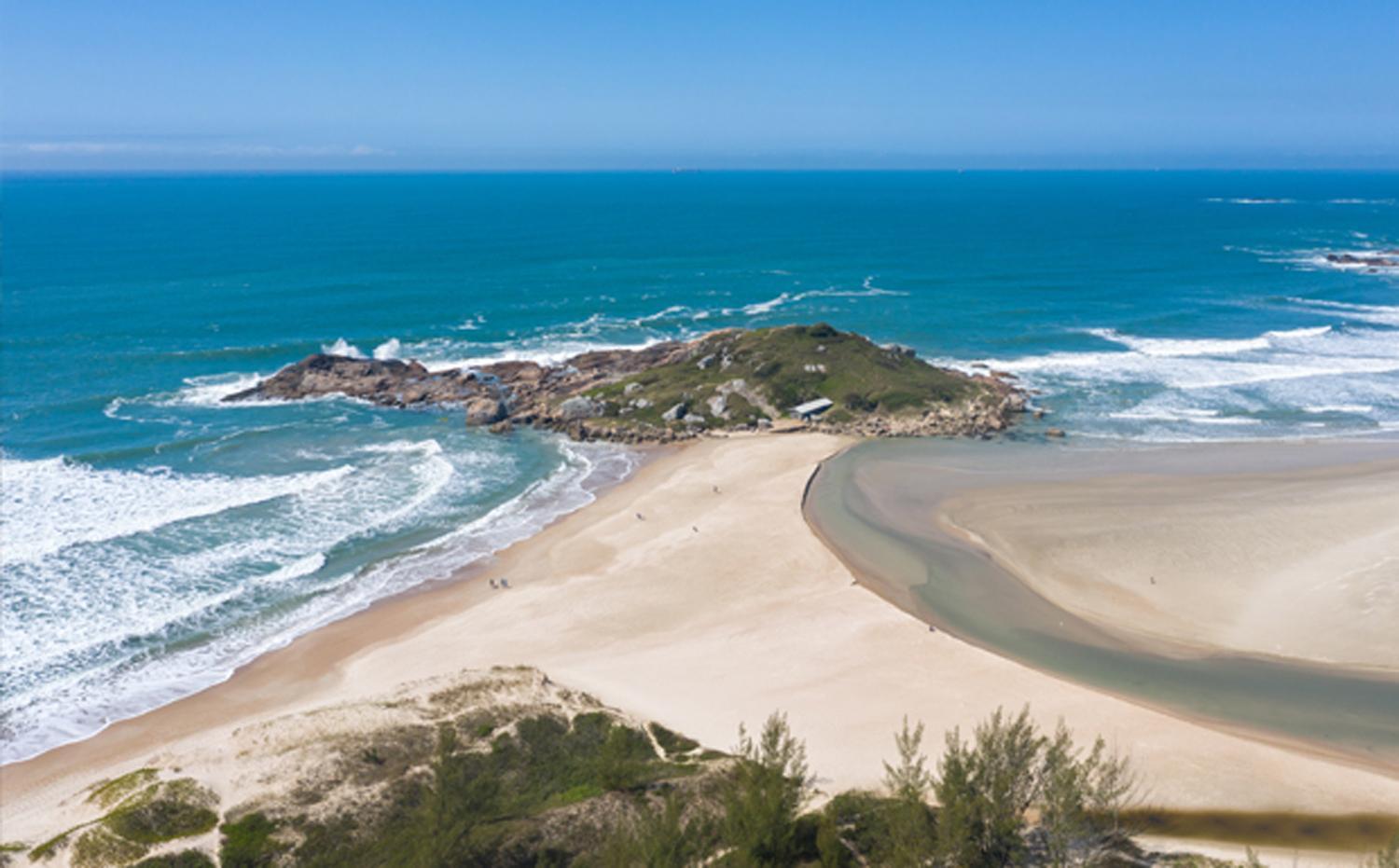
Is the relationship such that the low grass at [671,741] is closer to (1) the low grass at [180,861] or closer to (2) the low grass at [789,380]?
(1) the low grass at [180,861]

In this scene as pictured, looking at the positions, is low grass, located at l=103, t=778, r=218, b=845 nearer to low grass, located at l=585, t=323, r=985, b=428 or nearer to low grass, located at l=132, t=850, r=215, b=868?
A: low grass, located at l=132, t=850, r=215, b=868

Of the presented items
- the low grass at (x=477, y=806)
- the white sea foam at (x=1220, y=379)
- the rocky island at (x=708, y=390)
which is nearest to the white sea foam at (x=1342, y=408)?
the white sea foam at (x=1220, y=379)

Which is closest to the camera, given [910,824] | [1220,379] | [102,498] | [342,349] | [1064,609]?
[910,824]

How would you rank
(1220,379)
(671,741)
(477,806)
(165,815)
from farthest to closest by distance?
1. (1220,379)
2. (671,741)
3. (165,815)
4. (477,806)

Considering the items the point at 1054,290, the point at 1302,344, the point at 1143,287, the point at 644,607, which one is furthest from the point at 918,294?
the point at 644,607


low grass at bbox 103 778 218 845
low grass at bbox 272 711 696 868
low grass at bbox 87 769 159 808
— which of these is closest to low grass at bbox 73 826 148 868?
low grass at bbox 103 778 218 845

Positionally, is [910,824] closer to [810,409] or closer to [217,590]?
[217,590]

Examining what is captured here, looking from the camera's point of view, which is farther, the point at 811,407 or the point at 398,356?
the point at 398,356

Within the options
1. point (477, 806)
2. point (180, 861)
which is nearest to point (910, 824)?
point (477, 806)
